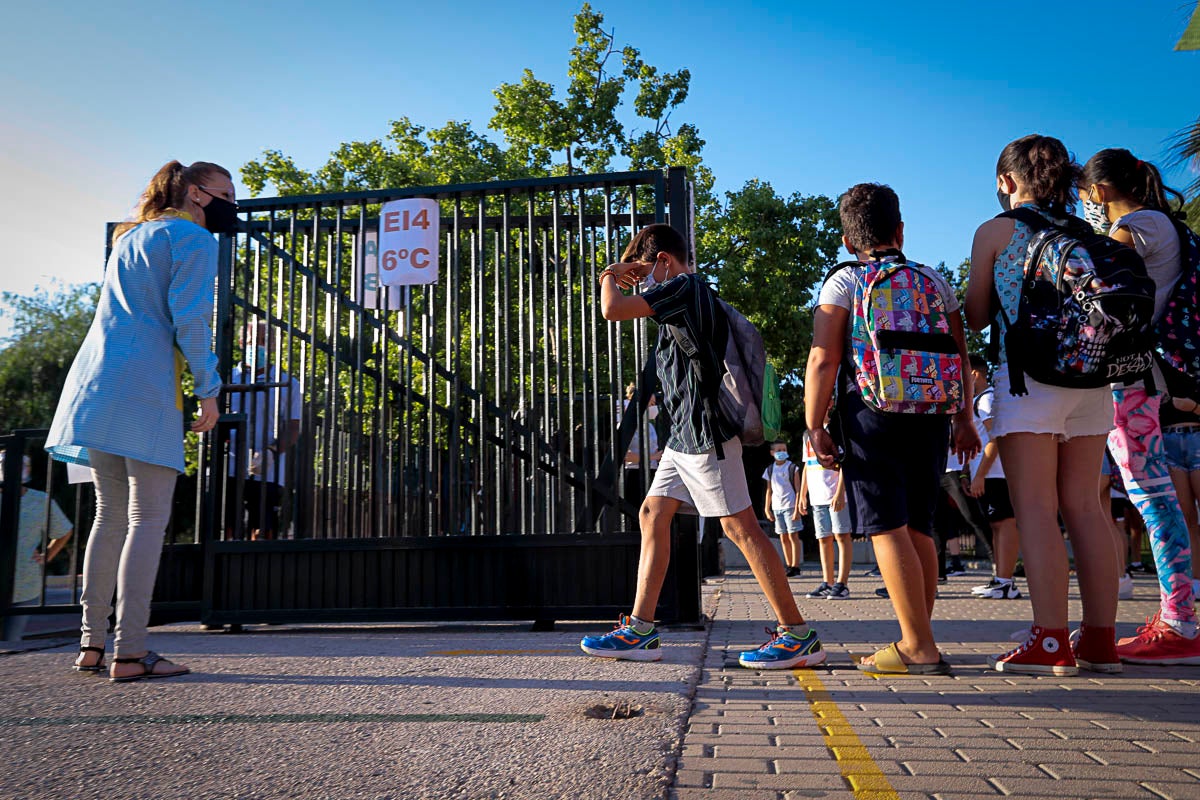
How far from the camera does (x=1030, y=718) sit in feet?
10.3

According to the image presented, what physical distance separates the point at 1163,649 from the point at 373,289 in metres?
5.33

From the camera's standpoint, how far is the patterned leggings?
14.5 ft

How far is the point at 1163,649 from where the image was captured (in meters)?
4.27

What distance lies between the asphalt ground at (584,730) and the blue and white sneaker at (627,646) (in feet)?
0.18

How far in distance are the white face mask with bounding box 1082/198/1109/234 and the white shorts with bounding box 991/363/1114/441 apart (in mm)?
1021

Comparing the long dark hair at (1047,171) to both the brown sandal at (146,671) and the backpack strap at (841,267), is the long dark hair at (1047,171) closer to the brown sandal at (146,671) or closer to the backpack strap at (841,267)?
the backpack strap at (841,267)

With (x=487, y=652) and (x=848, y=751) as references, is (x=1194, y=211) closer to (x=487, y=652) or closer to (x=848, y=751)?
(x=487, y=652)

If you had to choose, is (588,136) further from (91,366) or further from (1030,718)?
(1030,718)

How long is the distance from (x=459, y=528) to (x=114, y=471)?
8.22 ft

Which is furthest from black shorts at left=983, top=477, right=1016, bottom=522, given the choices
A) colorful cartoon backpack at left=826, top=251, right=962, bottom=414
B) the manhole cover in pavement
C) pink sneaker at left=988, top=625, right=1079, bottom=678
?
the manhole cover in pavement

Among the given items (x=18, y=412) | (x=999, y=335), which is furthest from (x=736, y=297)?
(x=18, y=412)

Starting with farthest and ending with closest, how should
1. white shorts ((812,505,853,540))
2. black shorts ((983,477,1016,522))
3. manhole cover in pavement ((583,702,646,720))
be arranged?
white shorts ((812,505,853,540)) → black shorts ((983,477,1016,522)) → manhole cover in pavement ((583,702,646,720))

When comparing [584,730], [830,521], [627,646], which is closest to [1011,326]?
[627,646]

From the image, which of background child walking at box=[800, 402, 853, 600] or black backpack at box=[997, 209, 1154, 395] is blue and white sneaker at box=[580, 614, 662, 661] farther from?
background child walking at box=[800, 402, 853, 600]
